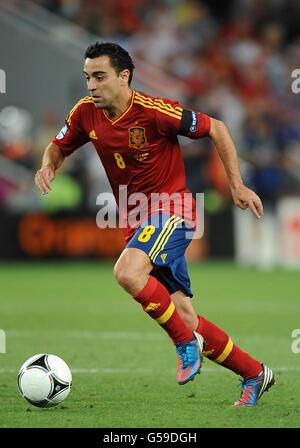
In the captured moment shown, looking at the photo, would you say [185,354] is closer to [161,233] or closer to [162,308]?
[162,308]

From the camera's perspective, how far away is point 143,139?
6.21 metres

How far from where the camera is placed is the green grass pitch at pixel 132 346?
18.4 feet

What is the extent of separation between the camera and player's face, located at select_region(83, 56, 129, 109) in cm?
612

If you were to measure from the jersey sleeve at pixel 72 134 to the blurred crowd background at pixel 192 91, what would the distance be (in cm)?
929

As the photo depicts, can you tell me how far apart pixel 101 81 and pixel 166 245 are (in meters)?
1.03

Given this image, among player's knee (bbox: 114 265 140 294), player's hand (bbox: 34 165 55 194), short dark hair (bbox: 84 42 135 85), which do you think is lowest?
player's knee (bbox: 114 265 140 294)

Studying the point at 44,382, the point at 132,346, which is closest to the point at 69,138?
the point at 44,382

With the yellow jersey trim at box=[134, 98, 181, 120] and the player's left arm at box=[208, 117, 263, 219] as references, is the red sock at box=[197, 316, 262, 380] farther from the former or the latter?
the yellow jersey trim at box=[134, 98, 181, 120]

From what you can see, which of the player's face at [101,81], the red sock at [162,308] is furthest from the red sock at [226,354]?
the player's face at [101,81]

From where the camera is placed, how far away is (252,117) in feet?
51.8

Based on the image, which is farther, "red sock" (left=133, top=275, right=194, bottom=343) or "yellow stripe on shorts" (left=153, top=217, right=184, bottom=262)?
"yellow stripe on shorts" (left=153, top=217, right=184, bottom=262)

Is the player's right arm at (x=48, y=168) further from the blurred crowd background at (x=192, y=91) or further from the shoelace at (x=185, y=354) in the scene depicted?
the blurred crowd background at (x=192, y=91)

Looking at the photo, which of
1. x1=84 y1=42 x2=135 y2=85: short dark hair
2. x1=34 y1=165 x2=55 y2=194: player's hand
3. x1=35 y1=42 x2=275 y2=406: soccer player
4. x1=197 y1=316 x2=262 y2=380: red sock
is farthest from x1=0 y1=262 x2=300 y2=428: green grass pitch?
x1=84 y1=42 x2=135 y2=85: short dark hair
